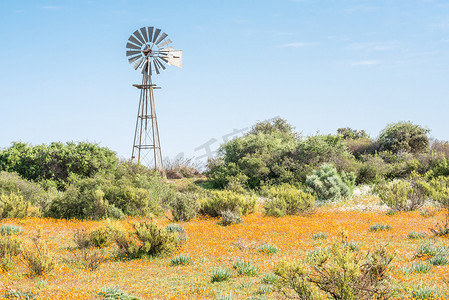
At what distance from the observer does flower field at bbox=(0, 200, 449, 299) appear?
24.0 feet

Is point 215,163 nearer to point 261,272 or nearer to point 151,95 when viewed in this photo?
point 151,95

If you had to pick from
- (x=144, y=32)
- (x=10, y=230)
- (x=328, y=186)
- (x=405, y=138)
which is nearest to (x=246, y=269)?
(x=10, y=230)

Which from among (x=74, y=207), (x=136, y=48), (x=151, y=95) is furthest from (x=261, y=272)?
(x=136, y=48)

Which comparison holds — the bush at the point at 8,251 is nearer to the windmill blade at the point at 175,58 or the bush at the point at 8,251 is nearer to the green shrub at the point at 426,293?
the green shrub at the point at 426,293

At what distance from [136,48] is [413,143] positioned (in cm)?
2559

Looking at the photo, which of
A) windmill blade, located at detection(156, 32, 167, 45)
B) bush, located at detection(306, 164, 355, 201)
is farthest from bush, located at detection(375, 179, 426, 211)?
windmill blade, located at detection(156, 32, 167, 45)

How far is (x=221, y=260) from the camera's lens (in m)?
9.63

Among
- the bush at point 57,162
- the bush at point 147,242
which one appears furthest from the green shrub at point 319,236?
the bush at point 57,162

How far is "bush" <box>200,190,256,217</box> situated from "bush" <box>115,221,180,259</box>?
662cm

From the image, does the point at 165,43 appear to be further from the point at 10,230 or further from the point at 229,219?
the point at 10,230

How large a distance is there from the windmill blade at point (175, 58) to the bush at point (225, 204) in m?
15.6

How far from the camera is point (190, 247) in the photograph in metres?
11.3

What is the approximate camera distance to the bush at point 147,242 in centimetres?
1050

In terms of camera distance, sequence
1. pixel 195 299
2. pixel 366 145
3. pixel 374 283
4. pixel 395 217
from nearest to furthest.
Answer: pixel 374 283 < pixel 195 299 < pixel 395 217 < pixel 366 145
